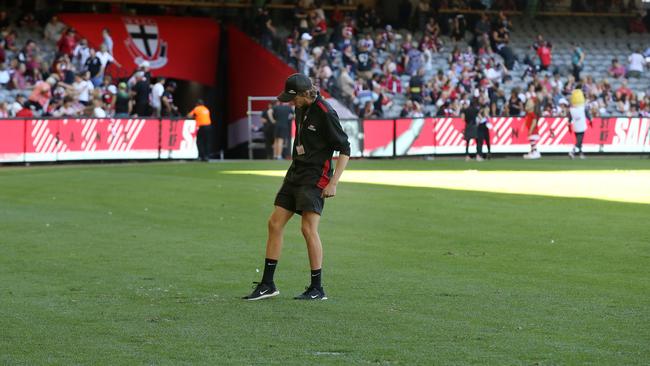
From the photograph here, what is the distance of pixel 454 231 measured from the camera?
17.2 m

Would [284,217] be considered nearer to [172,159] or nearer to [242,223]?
[242,223]

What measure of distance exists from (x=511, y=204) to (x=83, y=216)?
699 cm

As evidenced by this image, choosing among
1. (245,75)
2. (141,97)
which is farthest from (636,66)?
(141,97)

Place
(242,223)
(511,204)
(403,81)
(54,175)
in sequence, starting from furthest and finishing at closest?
(403,81) < (54,175) < (511,204) < (242,223)

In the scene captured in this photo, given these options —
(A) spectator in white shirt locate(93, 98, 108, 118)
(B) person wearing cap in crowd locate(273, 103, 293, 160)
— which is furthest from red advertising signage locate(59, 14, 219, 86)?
(B) person wearing cap in crowd locate(273, 103, 293, 160)

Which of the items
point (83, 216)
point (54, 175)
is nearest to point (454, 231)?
point (83, 216)

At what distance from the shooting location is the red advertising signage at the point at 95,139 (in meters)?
33.6

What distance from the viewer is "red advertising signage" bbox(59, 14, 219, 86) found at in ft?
141

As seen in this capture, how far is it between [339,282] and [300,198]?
4.83ft

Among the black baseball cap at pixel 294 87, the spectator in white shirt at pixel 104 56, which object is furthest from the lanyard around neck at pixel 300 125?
the spectator in white shirt at pixel 104 56

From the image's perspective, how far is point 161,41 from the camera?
4469 cm

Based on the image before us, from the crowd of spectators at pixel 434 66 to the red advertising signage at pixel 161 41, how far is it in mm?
2387

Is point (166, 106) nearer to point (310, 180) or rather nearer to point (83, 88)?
point (83, 88)

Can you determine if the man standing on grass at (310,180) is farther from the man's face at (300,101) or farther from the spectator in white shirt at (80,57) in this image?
the spectator in white shirt at (80,57)
